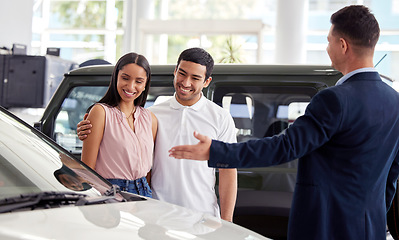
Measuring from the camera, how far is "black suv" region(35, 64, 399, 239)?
13.3 ft

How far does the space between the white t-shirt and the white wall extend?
765 cm

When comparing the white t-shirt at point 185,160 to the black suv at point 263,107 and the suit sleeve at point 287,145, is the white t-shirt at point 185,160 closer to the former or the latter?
the suit sleeve at point 287,145

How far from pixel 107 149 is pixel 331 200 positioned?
3.25 feet

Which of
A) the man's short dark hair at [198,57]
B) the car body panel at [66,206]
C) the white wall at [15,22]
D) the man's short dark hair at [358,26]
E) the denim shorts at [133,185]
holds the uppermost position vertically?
the white wall at [15,22]

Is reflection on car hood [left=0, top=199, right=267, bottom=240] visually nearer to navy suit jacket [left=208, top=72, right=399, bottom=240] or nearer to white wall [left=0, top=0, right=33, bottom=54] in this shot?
navy suit jacket [left=208, top=72, right=399, bottom=240]

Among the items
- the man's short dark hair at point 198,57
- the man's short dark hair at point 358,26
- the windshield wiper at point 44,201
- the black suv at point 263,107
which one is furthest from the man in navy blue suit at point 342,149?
the black suv at point 263,107

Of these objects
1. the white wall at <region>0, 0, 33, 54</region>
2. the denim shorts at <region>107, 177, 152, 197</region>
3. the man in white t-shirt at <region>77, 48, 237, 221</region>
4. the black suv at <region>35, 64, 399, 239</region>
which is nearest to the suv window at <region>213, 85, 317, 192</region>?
the black suv at <region>35, 64, 399, 239</region>

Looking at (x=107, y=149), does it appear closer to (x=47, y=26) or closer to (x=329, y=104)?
(x=329, y=104)

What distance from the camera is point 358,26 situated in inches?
87.8

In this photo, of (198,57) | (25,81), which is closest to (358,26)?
(198,57)

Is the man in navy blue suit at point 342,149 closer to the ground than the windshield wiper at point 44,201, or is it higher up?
higher up

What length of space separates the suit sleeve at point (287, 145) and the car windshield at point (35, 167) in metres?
0.49

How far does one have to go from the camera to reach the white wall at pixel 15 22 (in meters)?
9.88

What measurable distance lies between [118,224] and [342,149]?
846 mm
